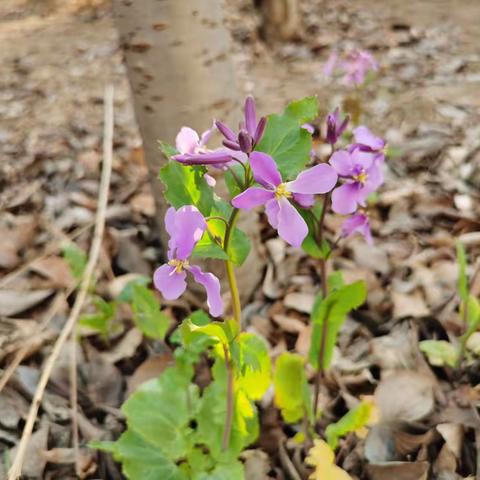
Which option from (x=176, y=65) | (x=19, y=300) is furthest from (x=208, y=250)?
(x=19, y=300)

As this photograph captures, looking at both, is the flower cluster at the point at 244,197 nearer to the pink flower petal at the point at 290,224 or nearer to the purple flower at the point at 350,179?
the pink flower petal at the point at 290,224

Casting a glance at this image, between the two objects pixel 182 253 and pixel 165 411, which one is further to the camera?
pixel 165 411

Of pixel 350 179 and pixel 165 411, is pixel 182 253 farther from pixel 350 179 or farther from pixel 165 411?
pixel 165 411

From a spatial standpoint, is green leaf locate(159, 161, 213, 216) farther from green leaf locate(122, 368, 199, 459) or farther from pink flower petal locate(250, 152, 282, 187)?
green leaf locate(122, 368, 199, 459)

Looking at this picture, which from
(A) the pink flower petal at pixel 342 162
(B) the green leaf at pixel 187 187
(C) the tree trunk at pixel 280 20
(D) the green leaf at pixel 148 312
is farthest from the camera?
(C) the tree trunk at pixel 280 20

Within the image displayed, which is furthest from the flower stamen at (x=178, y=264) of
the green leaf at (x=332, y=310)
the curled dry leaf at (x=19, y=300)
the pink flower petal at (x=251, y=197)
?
the curled dry leaf at (x=19, y=300)

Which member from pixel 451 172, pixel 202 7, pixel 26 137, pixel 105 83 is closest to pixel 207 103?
pixel 202 7
